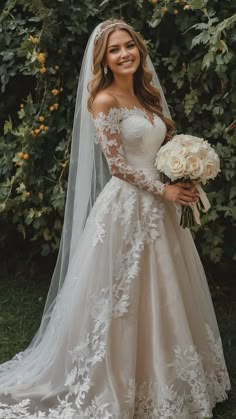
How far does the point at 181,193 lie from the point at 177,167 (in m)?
0.18

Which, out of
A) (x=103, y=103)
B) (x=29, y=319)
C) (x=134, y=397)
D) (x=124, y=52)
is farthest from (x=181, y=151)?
(x=29, y=319)

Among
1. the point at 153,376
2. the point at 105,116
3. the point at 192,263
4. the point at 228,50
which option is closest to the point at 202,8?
the point at 228,50

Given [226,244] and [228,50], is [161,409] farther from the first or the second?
[228,50]

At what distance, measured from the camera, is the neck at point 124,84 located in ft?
9.59

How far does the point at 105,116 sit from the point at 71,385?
4.33ft

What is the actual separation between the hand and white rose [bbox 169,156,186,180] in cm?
12

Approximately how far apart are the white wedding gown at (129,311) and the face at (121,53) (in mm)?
201

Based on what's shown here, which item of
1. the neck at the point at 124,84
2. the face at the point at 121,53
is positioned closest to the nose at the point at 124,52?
the face at the point at 121,53

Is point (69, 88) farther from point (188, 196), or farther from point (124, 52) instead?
point (188, 196)

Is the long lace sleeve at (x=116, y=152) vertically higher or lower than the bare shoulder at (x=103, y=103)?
lower

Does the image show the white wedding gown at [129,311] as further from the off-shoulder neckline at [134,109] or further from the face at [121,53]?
the face at [121,53]

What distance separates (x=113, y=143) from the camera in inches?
110

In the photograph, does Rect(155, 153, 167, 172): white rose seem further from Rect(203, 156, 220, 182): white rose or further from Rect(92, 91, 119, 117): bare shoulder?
Rect(92, 91, 119, 117): bare shoulder

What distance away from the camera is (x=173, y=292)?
2.87 meters
